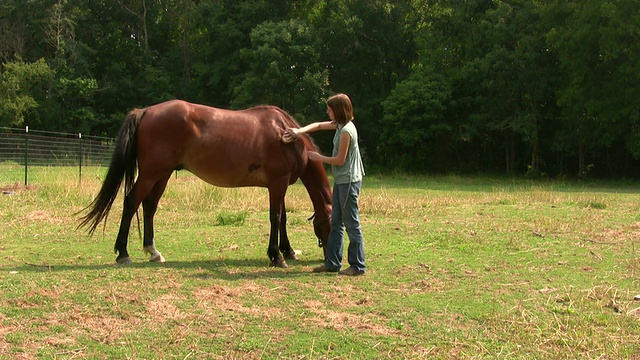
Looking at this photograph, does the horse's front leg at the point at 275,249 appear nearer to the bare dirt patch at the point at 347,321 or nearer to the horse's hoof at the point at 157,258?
the horse's hoof at the point at 157,258

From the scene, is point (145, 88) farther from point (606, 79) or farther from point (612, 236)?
point (612, 236)

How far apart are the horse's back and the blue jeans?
1.00m

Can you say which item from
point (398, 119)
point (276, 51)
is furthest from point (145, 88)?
point (398, 119)

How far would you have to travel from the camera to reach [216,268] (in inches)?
268

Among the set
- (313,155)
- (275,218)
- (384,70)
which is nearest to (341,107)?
(313,155)

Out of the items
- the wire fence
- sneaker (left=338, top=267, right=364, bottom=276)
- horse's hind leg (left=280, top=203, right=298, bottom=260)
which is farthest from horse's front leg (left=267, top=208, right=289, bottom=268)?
the wire fence

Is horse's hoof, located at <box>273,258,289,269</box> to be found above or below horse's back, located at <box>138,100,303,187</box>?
below

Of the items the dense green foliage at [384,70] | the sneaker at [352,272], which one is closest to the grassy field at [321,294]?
the sneaker at [352,272]

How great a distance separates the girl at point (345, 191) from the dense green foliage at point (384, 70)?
2223cm

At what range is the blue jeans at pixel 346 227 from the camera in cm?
652

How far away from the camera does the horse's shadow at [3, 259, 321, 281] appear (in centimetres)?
643

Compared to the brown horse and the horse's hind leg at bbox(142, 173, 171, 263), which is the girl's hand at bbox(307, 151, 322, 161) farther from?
the horse's hind leg at bbox(142, 173, 171, 263)

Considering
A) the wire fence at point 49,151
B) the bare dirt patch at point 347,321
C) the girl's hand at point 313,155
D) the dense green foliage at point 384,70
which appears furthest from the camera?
the dense green foliage at point 384,70

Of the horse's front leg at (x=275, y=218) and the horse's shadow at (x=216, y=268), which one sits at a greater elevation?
the horse's front leg at (x=275, y=218)
